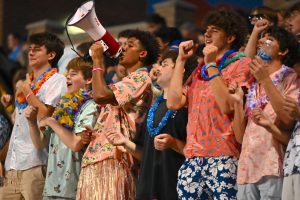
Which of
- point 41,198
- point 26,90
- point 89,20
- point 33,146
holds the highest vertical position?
point 89,20

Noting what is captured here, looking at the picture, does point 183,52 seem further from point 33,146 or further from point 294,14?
point 33,146

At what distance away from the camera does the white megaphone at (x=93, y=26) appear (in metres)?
5.68

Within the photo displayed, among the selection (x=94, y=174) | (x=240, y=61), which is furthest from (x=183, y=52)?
(x=94, y=174)

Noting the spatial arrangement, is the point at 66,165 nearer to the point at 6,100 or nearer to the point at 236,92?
the point at 6,100

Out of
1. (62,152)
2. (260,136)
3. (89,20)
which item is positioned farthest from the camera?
(62,152)

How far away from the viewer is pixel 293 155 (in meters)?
4.54

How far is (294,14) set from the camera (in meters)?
6.23

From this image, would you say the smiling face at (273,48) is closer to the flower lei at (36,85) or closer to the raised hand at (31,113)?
the raised hand at (31,113)

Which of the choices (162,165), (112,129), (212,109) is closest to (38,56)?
(112,129)

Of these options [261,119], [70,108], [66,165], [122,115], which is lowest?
[66,165]

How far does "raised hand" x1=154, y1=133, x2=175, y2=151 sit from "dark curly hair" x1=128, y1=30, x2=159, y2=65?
3.85 ft

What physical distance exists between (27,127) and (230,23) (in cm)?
219

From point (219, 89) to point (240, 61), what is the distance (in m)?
0.37

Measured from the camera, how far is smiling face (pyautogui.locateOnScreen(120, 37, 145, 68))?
20.0ft
